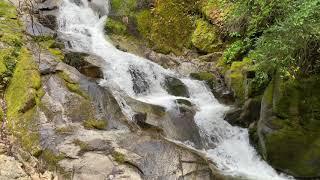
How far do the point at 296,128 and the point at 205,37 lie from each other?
716 centimetres

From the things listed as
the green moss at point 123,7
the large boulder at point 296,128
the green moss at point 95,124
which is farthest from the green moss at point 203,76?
the green moss at point 123,7

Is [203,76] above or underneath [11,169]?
above

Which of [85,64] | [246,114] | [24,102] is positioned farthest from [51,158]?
[246,114]

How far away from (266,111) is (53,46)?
7.38 meters

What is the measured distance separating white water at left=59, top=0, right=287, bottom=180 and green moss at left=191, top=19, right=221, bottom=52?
204 cm

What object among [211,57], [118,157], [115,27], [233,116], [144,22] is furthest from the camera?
[144,22]

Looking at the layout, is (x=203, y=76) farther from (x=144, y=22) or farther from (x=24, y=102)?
(x=24, y=102)

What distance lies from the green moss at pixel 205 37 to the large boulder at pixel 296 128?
602 centimetres

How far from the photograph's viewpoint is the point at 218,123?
10.6 metres

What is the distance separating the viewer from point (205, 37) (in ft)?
49.4

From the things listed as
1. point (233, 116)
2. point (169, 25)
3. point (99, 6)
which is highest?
point (99, 6)

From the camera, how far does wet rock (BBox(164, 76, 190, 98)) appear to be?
12431mm

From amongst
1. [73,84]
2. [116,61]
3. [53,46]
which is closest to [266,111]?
[73,84]

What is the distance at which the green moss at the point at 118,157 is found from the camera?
8125 millimetres
